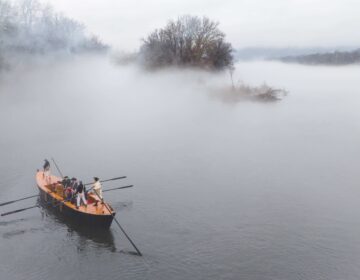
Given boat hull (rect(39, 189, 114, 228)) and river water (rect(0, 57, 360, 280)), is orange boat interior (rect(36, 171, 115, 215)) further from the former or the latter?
river water (rect(0, 57, 360, 280))

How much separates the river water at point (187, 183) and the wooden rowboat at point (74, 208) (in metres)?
0.84

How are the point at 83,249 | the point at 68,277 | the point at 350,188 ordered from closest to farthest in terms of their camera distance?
the point at 68,277 < the point at 83,249 < the point at 350,188

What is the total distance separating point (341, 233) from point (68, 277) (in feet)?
54.0

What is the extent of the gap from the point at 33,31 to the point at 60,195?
5040cm

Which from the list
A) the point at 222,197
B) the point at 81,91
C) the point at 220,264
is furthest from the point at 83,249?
the point at 81,91

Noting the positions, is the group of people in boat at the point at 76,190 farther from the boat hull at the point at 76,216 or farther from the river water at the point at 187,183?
the river water at the point at 187,183

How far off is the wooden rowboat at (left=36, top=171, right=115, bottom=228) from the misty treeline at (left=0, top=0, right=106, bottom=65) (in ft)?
155

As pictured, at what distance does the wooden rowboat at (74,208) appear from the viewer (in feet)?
92.5

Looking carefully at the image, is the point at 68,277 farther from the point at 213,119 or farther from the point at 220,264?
the point at 213,119

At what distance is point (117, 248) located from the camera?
87.3 ft

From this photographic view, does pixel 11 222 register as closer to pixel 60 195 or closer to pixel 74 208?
pixel 60 195

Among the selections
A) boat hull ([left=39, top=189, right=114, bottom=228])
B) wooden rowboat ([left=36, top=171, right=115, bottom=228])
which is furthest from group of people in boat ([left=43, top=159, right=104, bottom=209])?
boat hull ([left=39, top=189, right=114, bottom=228])

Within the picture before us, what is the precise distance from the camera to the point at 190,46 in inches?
3287

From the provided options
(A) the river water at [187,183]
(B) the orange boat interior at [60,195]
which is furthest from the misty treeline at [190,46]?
(B) the orange boat interior at [60,195]
